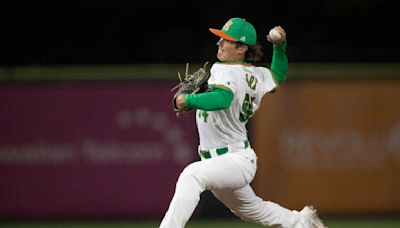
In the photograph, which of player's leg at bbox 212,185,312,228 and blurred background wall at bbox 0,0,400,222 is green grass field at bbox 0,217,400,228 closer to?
blurred background wall at bbox 0,0,400,222

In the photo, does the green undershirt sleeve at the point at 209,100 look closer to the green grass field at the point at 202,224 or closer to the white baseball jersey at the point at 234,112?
the white baseball jersey at the point at 234,112

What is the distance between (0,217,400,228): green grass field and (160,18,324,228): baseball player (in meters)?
2.45

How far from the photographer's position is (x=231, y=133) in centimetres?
712

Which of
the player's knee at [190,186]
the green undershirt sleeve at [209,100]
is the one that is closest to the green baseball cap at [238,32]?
the green undershirt sleeve at [209,100]

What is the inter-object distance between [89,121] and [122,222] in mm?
1039

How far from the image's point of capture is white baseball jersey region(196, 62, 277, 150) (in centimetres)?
700

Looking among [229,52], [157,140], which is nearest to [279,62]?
[229,52]

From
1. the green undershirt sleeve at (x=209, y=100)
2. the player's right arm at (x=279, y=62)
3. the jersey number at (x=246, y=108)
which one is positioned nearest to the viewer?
the green undershirt sleeve at (x=209, y=100)

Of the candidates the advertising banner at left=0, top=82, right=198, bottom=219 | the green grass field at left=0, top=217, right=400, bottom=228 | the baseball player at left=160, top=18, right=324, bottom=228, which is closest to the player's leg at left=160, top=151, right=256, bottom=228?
the baseball player at left=160, top=18, right=324, bottom=228

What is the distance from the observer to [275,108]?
33.7 feet

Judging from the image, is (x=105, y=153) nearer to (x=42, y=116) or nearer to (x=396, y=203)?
(x=42, y=116)

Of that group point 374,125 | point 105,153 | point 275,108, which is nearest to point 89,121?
point 105,153

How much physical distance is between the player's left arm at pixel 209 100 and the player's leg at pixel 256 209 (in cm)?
73

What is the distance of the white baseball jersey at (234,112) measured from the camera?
7.00 m
